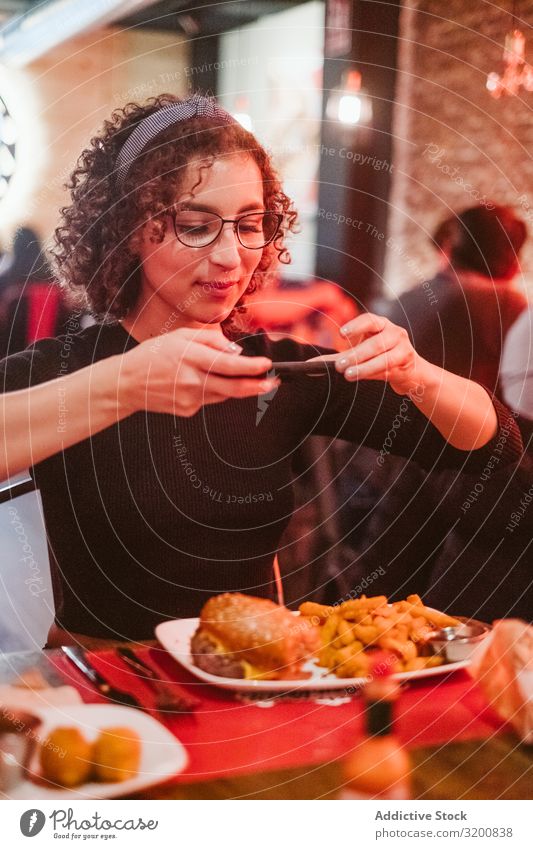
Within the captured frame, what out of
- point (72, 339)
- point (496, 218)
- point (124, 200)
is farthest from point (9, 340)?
point (496, 218)

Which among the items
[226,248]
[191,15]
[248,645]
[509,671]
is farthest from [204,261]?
[509,671]

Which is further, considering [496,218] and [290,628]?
[496,218]

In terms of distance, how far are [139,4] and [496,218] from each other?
0.39 meters

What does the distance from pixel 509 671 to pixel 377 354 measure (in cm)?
32

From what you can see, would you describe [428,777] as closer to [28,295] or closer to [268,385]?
[268,385]

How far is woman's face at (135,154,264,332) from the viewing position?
78cm

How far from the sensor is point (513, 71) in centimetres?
85

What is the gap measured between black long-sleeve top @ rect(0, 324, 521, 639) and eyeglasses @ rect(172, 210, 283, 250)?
0.09m

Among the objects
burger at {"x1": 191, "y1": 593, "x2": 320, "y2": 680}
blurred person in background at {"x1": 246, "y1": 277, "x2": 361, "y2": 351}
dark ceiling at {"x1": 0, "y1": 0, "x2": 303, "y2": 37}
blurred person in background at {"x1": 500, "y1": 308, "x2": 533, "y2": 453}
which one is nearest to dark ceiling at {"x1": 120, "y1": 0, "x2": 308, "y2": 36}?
dark ceiling at {"x1": 0, "y1": 0, "x2": 303, "y2": 37}

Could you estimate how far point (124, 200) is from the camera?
2.58 ft

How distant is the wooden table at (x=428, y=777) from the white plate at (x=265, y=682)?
93 mm

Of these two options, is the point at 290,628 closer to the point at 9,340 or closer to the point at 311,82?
the point at 9,340

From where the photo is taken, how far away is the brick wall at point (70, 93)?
786 mm

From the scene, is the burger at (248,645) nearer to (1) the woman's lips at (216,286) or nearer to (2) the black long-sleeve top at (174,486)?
(2) the black long-sleeve top at (174,486)
